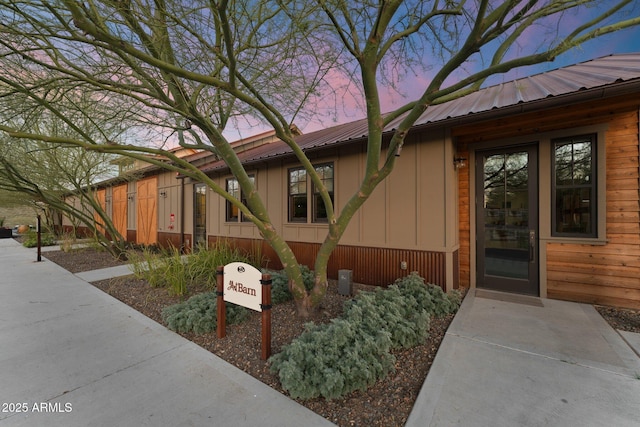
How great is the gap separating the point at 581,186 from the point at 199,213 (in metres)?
10.1

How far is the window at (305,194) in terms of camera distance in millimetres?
5994

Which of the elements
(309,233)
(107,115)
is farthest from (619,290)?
(107,115)

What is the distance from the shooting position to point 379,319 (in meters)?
2.90

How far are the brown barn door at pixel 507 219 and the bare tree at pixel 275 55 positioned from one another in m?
1.90

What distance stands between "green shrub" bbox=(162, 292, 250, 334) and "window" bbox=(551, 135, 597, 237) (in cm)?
513

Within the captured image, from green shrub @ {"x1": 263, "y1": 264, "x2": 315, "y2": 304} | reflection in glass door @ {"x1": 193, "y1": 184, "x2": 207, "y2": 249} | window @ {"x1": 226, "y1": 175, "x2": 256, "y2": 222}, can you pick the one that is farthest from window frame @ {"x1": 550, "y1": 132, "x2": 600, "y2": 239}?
reflection in glass door @ {"x1": 193, "y1": 184, "x2": 207, "y2": 249}

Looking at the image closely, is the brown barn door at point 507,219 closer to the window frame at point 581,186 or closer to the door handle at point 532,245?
the door handle at point 532,245

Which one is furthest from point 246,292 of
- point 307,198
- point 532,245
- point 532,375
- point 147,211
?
point 147,211

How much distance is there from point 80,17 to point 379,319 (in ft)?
12.5

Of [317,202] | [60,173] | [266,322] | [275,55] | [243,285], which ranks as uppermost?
[275,55]

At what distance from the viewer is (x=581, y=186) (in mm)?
4031

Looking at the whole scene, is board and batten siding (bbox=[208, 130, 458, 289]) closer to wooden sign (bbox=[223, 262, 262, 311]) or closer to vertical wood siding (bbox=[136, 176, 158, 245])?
wooden sign (bbox=[223, 262, 262, 311])

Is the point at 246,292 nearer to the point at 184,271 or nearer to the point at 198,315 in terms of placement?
the point at 198,315

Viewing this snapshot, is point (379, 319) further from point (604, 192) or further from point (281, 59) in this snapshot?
point (604, 192)
